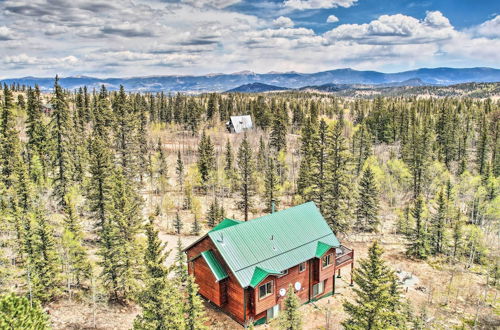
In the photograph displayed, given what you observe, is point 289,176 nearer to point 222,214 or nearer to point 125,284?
point 222,214

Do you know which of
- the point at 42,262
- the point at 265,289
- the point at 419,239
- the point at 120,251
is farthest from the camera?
the point at 419,239

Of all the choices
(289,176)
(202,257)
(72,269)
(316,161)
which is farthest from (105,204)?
(289,176)

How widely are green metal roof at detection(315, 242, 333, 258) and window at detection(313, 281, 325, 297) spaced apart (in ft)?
10.6

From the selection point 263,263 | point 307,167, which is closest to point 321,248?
point 263,263

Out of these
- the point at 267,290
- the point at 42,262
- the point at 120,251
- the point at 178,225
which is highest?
the point at 120,251

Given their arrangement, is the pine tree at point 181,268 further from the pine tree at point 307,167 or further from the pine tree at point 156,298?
the pine tree at point 307,167

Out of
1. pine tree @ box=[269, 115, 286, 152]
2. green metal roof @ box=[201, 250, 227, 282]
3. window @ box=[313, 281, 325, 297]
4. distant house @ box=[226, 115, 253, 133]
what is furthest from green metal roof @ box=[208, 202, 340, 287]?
distant house @ box=[226, 115, 253, 133]

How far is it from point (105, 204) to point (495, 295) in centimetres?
3867

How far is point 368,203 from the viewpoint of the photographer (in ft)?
158

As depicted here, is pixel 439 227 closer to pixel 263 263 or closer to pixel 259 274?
pixel 263 263

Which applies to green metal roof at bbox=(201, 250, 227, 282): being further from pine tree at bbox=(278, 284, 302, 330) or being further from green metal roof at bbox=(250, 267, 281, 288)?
pine tree at bbox=(278, 284, 302, 330)

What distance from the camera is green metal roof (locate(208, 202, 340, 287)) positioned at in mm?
26344

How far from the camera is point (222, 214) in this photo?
1959 inches

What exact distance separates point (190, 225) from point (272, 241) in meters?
25.3
